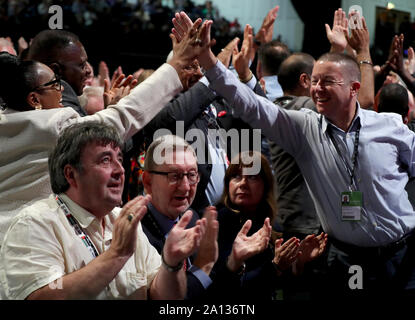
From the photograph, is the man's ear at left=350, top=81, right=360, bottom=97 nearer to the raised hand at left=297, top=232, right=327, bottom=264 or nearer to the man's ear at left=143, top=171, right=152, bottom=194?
the raised hand at left=297, top=232, right=327, bottom=264

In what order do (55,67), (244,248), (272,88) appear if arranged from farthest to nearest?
(272,88) → (55,67) → (244,248)

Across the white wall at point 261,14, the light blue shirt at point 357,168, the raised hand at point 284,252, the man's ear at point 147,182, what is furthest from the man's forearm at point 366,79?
the white wall at point 261,14

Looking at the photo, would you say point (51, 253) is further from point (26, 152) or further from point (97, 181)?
point (26, 152)

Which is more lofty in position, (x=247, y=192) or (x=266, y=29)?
(x=266, y=29)

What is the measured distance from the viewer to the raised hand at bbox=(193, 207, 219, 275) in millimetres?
1749

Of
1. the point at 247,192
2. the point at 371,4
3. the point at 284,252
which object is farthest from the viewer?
the point at 371,4

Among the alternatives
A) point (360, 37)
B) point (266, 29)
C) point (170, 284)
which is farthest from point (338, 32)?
point (170, 284)

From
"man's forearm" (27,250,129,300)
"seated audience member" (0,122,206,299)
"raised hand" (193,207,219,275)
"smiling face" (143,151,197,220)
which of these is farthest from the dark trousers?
"man's forearm" (27,250,129,300)

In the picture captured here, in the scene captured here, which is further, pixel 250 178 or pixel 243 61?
pixel 243 61

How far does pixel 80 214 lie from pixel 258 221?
89 cm

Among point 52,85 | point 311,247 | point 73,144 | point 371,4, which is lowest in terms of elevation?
point 311,247

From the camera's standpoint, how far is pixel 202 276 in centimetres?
174

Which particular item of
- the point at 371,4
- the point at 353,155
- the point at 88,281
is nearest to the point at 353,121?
the point at 353,155

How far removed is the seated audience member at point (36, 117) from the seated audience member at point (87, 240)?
25 centimetres
